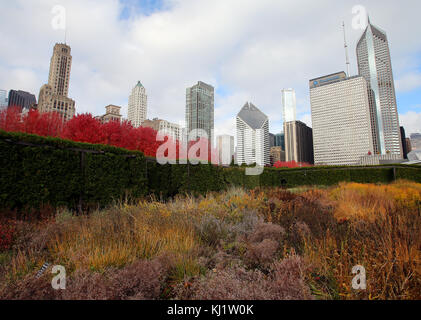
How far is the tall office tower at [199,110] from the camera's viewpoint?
1751 inches

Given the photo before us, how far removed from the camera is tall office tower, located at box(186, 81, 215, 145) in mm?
44469

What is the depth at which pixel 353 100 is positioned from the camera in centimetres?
10956

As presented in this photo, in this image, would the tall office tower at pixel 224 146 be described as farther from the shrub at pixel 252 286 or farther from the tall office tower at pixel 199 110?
the shrub at pixel 252 286

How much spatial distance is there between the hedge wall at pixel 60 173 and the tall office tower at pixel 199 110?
1475 inches

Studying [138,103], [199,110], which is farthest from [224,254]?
[138,103]

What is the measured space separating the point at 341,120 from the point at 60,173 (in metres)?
132

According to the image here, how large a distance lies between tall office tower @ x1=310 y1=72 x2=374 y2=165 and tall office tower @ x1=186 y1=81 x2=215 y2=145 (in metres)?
89.3

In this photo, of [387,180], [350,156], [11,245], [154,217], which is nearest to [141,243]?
[154,217]

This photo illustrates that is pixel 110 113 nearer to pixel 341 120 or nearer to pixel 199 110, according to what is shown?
pixel 199 110

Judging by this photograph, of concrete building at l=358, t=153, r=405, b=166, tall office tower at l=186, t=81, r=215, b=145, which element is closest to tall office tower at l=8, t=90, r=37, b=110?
Answer: tall office tower at l=186, t=81, r=215, b=145

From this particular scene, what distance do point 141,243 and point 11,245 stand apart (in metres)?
2.31
